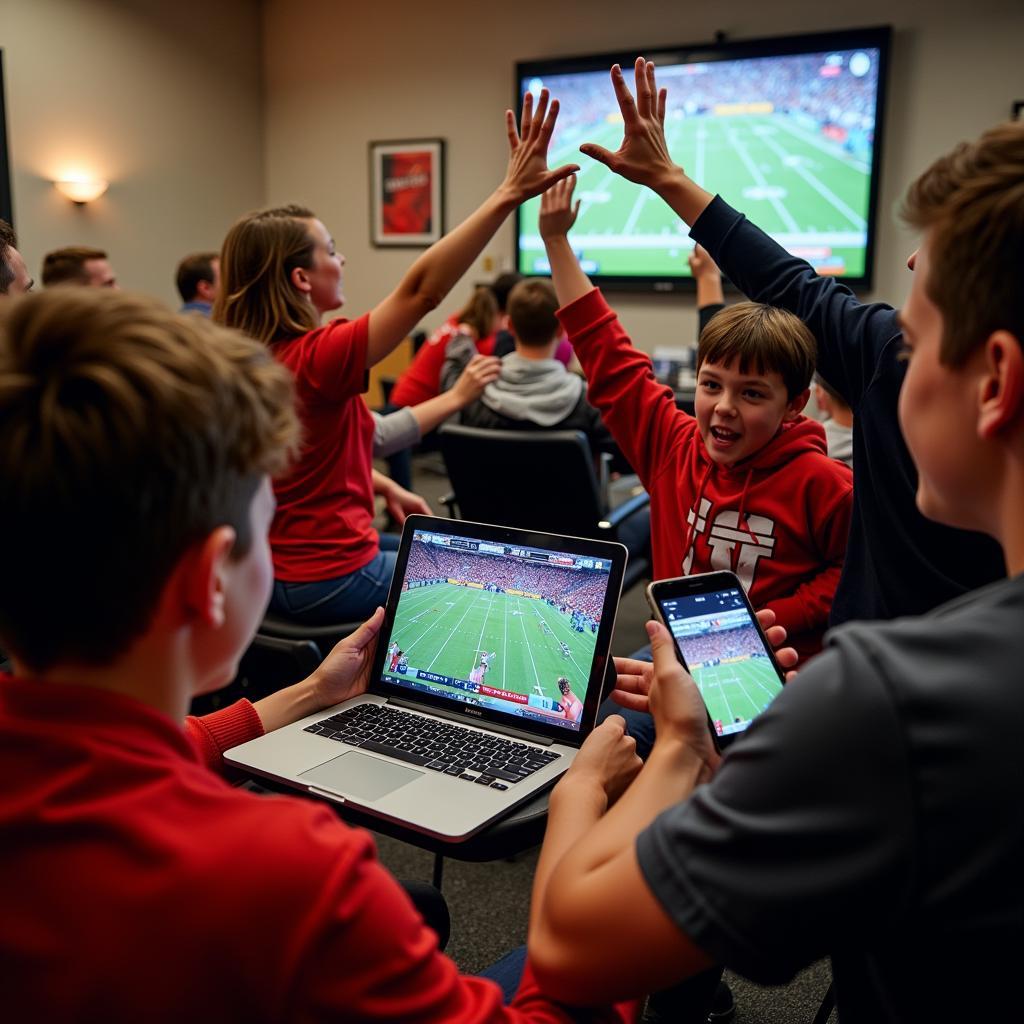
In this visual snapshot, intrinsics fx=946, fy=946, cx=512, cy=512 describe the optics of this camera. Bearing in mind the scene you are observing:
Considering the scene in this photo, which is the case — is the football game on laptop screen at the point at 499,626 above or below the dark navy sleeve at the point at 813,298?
below

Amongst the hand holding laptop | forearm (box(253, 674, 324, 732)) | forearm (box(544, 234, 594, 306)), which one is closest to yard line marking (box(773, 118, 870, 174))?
forearm (box(544, 234, 594, 306))

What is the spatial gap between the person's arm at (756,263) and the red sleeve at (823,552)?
0.24m

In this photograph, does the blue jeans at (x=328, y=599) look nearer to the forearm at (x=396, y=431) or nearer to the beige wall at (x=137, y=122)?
the forearm at (x=396, y=431)

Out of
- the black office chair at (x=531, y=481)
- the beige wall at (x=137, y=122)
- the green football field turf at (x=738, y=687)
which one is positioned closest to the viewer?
the green football field turf at (x=738, y=687)

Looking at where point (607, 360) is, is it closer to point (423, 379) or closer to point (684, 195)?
point (684, 195)

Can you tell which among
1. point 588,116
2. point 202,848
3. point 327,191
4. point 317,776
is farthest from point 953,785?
point 327,191

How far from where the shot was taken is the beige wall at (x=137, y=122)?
567cm

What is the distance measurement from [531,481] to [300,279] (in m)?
0.83

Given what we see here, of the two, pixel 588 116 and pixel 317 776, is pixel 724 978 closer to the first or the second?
pixel 317 776

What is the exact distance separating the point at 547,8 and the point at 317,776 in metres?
6.03

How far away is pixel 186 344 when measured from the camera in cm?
67

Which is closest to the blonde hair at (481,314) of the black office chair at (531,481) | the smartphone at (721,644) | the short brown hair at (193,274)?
the short brown hair at (193,274)

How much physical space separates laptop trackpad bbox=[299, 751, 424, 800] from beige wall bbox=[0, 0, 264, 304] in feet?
18.5

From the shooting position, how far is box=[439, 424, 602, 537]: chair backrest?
2.54 metres
